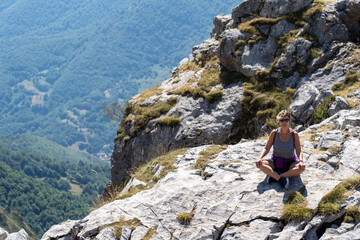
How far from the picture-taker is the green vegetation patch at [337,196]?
9.93m

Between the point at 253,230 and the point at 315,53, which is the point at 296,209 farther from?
the point at 315,53

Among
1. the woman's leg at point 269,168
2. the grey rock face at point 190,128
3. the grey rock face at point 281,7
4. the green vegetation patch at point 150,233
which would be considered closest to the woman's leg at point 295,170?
the woman's leg at point 269,168

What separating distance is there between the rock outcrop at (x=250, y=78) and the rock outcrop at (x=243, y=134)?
9cm

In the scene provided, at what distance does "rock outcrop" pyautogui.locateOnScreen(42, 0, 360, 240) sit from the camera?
1087cm

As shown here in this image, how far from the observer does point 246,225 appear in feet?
34.9

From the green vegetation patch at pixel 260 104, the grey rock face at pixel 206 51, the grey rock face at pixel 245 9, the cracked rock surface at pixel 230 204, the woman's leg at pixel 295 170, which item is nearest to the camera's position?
the cracked rock surface at pixel 230 204

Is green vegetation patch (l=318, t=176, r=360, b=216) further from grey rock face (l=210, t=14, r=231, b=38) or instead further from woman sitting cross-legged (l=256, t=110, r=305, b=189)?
grey rock face (l=210, t=14, r=231, b=38)

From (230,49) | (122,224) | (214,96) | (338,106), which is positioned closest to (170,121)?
(214,96)

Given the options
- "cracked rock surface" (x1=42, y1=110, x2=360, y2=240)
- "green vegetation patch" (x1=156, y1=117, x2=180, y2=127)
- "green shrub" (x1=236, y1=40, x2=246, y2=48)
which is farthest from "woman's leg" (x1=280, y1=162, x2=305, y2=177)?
"green shrub" (x1=236, y1=40, x2=246, y2=48)

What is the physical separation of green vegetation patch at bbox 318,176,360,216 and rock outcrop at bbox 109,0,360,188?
11.6 metres

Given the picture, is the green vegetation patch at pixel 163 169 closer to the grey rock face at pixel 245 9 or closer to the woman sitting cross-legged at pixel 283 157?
the woman sitting cross-legged at pixel 283 157

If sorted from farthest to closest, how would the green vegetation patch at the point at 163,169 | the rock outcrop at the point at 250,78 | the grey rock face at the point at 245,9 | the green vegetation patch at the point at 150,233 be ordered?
the grey rock face at the point at 245,9 < the rock outcrop at the point at 250,78 < the green vegetation patch at the point at 163,169 < the green vegetation patch at the point at 150,233

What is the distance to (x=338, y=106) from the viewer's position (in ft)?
65.4

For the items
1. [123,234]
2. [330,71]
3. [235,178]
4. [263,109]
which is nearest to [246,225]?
[235,178]
